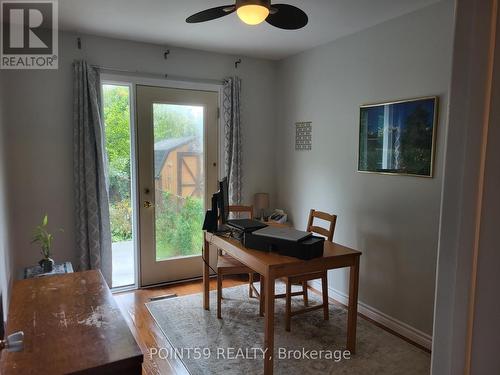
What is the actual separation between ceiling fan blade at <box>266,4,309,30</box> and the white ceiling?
0.38 meters

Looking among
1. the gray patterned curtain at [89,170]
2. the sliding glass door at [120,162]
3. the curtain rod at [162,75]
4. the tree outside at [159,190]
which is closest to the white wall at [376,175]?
the curtain rod at [162,75]

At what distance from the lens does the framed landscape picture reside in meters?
2.59

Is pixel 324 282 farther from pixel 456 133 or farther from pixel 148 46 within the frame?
pixel 148 46

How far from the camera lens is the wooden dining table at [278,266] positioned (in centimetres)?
217

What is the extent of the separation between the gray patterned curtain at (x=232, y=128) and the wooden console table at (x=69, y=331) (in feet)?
8.21

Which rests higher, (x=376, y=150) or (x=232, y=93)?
(x=232, y=93)

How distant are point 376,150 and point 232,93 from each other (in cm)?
175

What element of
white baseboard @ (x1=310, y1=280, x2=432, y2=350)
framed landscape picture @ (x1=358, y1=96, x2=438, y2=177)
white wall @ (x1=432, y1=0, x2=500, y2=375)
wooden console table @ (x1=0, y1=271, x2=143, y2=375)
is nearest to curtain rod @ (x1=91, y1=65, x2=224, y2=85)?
framed landscape picture @ (x1=358, y1=96, x2=438, y2=177)

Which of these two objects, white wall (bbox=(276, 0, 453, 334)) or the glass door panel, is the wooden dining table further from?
the glass door panel

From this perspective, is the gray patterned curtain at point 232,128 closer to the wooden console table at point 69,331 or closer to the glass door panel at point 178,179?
the glass door panel at point 178,179

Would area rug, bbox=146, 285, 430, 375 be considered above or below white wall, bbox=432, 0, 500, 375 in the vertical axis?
below

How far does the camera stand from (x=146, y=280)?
379 centimetres

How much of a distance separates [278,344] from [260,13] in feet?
7.37

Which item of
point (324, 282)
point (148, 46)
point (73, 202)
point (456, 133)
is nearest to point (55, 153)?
point (73, 202)
